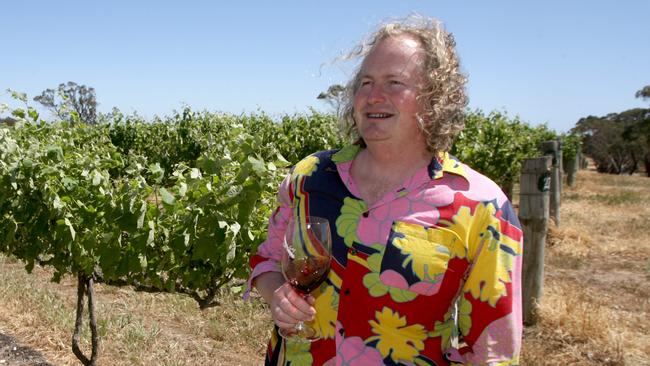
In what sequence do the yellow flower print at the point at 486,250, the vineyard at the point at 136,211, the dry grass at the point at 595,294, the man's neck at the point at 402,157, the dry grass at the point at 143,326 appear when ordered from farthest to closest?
Answer: 1. the dry grass at the point at 595,294
2. the dry grass at the point at 143,326
3. the vineyard at the point at 136,211
4. the man's neck at the point at 402,157
5. the yellow flower print at the point at 486,250

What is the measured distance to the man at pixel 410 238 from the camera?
1492mm

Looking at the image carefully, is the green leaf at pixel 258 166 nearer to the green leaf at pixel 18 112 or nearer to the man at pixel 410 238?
the man at pixel 410 238

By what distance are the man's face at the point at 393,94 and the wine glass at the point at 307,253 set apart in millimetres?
320

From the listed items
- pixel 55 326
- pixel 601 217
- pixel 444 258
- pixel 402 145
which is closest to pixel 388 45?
pixel 402 145

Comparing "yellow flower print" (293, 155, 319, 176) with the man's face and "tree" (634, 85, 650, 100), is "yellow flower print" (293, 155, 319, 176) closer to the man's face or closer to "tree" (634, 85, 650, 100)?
the man's face

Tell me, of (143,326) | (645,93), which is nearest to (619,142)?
(645,93)

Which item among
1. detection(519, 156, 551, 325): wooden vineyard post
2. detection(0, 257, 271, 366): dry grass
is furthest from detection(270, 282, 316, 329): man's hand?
detection(519, 156, 551, 325): wooden vineyard post

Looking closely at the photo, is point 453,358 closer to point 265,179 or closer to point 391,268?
point 391,268

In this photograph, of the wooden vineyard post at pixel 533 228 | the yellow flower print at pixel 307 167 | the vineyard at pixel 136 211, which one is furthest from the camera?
the wooden vineyard post at pixel 533 228

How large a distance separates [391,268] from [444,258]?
0.14 metres

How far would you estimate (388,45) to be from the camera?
166 centimetres

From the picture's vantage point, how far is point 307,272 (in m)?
1.49

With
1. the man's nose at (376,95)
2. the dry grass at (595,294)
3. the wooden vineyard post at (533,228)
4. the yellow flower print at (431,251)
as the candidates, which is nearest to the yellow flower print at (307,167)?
the man's nose at (376,95)

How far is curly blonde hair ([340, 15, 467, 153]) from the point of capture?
5.35 ft
